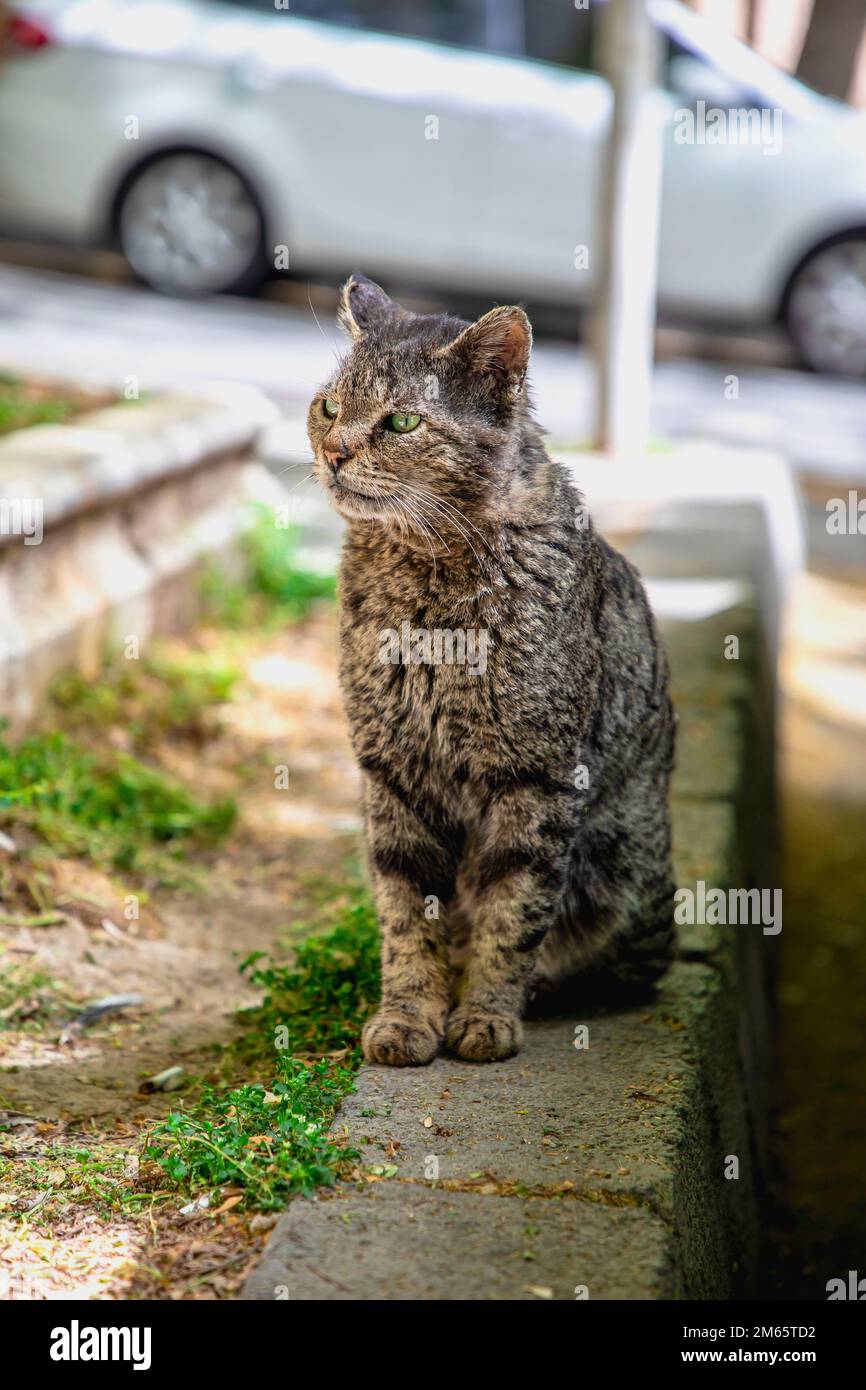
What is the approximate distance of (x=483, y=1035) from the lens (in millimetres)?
3006

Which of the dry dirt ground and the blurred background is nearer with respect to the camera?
the dry dirt ground

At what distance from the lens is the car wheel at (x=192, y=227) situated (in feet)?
32.3

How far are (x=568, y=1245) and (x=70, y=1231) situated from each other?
80cm

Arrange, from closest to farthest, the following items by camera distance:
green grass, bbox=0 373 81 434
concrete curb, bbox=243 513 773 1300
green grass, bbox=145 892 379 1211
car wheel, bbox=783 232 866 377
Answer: concrete curb, bbox=243 513 773 1300, green grass, bbox=145 892 379 1211, green grass, bbox=0 373 81 434, car wheel, bbox=783 232 866 377

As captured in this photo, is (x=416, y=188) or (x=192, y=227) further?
(x=192, y=227)

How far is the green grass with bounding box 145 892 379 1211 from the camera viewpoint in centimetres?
257

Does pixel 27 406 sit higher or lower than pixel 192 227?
lower

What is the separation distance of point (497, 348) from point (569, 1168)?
1456 millimetres

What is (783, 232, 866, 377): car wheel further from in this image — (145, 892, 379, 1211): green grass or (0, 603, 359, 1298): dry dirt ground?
(145, 892, 379, 1211): green grass

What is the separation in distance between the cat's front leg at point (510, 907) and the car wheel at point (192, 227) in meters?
7.71

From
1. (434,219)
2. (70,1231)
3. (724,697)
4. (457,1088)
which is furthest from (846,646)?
(70,1231)

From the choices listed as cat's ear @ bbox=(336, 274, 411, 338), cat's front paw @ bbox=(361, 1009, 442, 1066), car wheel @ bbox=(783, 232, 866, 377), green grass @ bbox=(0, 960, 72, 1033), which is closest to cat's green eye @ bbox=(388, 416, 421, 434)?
cat's ear @ bbox=(336, 274, 411, 338)

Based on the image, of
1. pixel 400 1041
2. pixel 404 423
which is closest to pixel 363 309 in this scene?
pixel 404 423

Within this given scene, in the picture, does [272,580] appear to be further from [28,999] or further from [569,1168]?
[569,1168]
